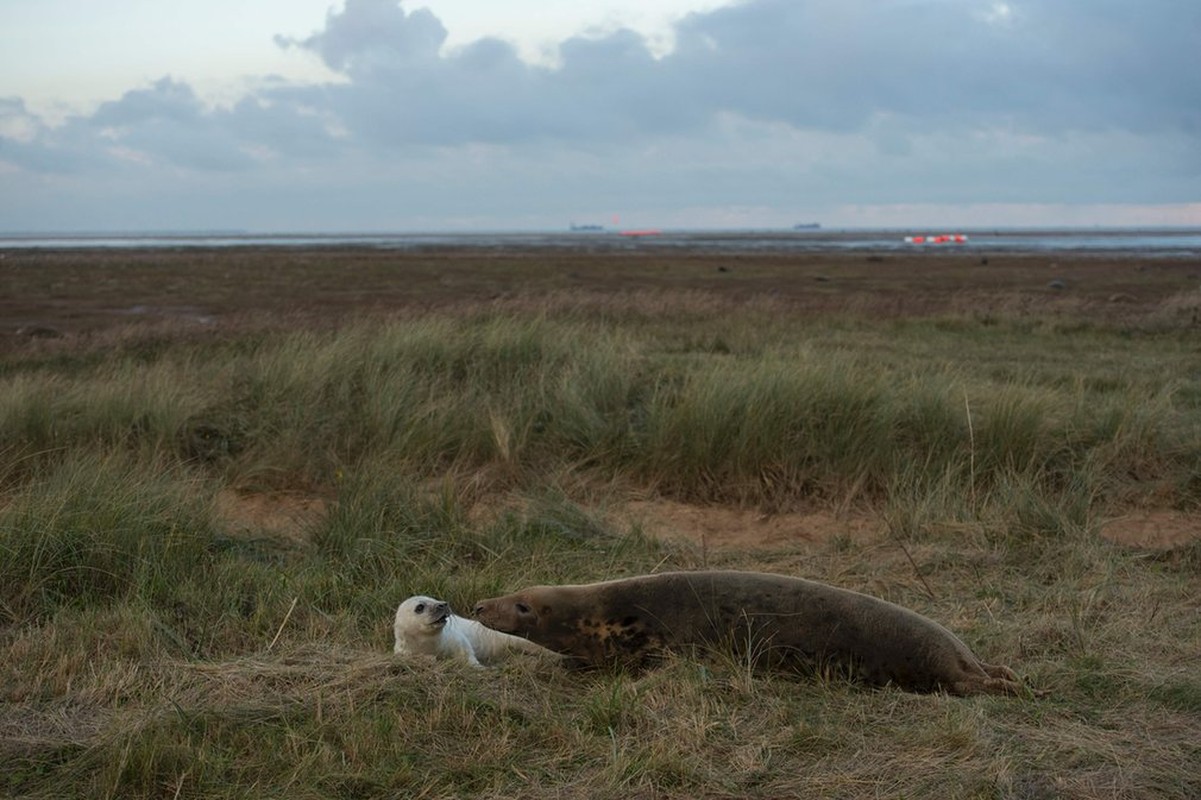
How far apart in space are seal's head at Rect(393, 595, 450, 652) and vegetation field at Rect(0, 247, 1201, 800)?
0.18 m

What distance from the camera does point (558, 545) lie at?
6.32m

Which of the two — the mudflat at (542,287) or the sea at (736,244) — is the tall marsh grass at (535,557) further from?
the sea at (736,244)

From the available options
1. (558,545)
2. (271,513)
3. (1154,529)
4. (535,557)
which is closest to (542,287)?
(271,513)

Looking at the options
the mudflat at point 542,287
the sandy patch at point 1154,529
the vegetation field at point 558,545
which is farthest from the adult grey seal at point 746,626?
the mudflat at point 542,287

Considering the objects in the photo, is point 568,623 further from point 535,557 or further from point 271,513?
point 271,513

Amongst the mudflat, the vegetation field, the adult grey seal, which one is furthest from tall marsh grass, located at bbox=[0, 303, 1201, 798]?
the mudflat

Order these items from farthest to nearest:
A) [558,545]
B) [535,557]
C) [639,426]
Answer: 1. [639,426]
2. [558,545]
3. [535,557]

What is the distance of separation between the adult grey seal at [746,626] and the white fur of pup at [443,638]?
16 cm

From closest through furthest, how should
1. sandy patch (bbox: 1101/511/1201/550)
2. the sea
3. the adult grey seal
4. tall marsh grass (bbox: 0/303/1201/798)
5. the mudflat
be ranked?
tall marsh grass (bbox: 0/303/1201/798) < the adult grey seal < sandy patch (bbox: 1101/511/1201/550) < the mudflat < the sea

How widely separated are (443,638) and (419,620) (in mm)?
128

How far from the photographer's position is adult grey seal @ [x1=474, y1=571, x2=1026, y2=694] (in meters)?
4.25

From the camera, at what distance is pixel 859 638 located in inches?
169

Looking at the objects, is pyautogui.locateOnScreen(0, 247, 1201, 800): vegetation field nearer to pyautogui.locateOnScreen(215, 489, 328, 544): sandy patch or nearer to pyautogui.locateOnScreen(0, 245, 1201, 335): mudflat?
pyautogui.locateOnScreen(215, 489, 328, 544): sandy patch

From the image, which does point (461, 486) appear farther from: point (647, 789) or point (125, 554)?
point (647, 789)
